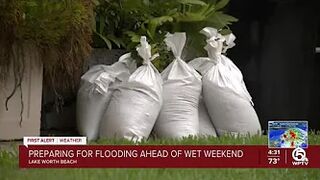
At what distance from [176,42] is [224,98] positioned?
0.46 m

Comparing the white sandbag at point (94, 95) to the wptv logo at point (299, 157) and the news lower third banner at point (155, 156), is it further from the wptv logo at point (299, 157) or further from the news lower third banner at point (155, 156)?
the wptv logo at point (299, 157)

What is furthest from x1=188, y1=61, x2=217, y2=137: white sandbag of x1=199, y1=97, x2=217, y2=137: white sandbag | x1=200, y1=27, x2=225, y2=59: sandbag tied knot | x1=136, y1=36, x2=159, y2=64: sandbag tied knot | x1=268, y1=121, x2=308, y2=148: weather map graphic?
x1=268, y1=121, x2=308, y2=148: weather map graphic

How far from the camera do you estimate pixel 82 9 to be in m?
3.30

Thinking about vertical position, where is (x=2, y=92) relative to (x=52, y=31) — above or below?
below

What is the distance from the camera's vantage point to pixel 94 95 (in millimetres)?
3711

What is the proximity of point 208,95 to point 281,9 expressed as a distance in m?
1.79

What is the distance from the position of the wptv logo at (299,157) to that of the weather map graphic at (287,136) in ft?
0.07

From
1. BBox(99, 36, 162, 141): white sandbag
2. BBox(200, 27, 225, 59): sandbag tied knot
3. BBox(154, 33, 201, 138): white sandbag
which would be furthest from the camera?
BBox(200, 27, 225, 59): sandbag tied knot

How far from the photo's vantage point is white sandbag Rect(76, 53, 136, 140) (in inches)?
145

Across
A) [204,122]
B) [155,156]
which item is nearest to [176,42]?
[204,122]

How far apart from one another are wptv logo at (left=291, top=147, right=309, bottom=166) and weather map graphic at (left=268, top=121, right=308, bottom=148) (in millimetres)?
22

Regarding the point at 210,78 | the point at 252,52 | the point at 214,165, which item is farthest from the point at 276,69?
the point at 214,165

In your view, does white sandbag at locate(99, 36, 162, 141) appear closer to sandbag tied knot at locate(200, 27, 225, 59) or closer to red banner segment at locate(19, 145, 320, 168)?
sandbag tied knot at locate(200, 27, 225, 59)

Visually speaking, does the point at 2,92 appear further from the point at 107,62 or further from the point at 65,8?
the point at 107,62
